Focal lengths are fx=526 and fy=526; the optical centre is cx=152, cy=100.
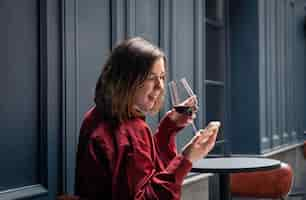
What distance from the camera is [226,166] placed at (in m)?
2.68

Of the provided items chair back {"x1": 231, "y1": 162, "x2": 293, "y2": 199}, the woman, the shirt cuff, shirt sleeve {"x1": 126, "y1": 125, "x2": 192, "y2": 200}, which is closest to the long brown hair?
the woman

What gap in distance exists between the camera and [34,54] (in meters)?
2.15

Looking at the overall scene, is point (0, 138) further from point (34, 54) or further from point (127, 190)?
point (127, 190)

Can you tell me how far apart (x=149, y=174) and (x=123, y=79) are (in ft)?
1.10

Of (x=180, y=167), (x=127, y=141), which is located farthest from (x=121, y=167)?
(x=180, y=167)

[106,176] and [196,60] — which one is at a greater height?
[196,60]

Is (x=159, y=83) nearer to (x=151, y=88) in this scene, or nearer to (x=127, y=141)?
(x=151, y=88)

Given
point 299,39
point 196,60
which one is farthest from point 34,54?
point 299,39

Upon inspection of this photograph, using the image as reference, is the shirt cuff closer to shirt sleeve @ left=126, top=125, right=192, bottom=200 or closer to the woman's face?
shirt sleeve @ left=126, top=125, right=192, bottom=200

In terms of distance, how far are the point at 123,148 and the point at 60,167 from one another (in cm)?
71

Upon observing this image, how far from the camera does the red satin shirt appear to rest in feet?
5.38

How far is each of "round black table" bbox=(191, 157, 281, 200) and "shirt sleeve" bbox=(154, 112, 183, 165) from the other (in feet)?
1.33

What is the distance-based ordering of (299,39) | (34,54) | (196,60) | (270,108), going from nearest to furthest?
(34,54)
(196,60)
(270,108)
(299,39)

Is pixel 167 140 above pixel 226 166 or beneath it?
above
